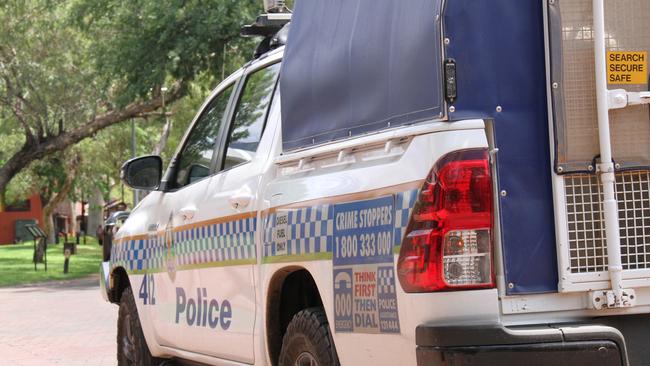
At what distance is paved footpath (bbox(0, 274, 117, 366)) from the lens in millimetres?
11352

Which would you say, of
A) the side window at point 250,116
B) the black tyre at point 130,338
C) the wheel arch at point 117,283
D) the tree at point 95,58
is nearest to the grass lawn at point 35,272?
the tree at point 95,58

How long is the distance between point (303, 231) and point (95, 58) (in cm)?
2339

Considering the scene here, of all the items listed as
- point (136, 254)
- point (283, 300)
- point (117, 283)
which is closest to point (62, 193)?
point (117, 283)

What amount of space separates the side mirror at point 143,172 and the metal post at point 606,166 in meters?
3.66

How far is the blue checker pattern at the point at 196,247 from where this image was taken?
5762 millimetres

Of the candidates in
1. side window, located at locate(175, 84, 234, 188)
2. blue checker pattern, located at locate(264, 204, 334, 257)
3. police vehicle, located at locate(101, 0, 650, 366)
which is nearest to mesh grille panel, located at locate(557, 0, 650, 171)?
police vehicle, located at locate(101, 0, 650, 366)

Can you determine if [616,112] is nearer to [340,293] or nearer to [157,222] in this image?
[340,293]

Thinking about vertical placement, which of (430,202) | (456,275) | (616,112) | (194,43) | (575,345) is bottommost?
(575,345)

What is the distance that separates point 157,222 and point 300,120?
232 centimetres

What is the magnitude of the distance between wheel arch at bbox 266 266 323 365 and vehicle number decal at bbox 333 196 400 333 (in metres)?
0.66

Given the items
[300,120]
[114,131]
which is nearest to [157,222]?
[300,120]

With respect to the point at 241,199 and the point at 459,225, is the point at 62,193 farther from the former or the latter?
the point at 459,225

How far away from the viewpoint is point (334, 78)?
4.94m

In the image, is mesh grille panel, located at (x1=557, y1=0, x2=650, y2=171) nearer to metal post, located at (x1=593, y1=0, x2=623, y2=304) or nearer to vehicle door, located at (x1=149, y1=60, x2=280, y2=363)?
metal post, located at (x1=593, y1=0, x2=623, y2=304)
